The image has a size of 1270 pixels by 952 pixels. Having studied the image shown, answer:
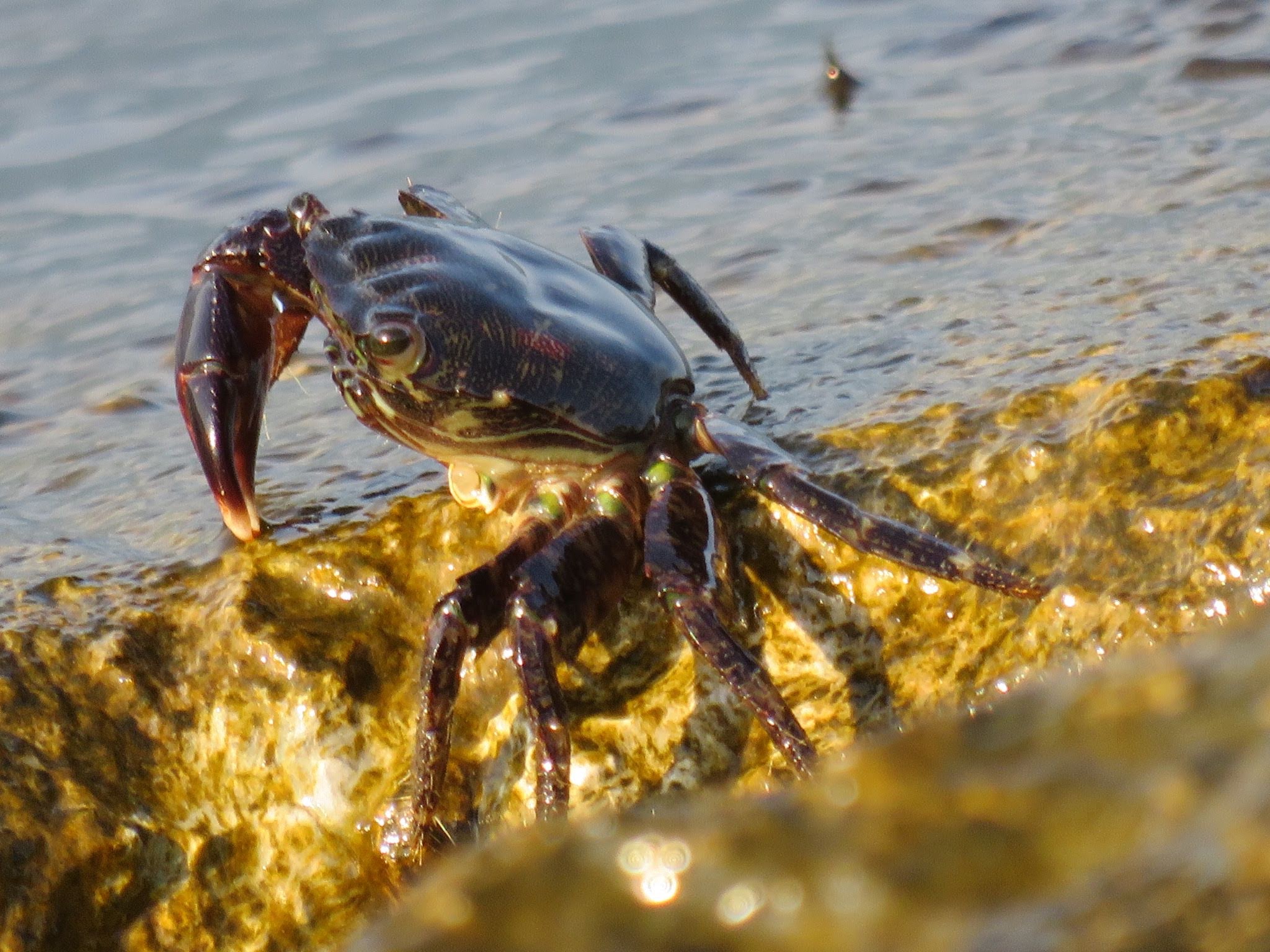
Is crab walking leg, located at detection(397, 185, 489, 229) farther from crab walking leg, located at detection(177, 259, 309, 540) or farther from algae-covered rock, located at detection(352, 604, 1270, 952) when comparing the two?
algae-covered rock, located at detection(352, 604, 1270, 952)

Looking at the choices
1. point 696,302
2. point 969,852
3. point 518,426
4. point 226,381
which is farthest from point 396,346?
point 969,852

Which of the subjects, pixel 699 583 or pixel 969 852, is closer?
pixel 969 852

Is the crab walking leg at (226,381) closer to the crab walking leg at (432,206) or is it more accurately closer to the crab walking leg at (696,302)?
the crab walking leg at (432,206)

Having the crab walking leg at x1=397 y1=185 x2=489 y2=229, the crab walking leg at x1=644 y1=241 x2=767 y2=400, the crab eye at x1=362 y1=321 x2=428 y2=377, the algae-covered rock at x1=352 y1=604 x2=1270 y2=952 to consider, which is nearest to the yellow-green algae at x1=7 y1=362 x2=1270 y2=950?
the crab eye at x1=362 y1=321 x2=428 y2=377

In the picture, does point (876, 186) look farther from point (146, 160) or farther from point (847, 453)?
point (146, 160)

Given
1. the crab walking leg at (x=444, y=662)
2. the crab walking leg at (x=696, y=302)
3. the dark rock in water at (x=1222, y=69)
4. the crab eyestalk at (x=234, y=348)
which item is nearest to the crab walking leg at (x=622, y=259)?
the crab walking leg at (x=696, y=302)

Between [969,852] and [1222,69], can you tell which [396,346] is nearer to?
[969,852]
